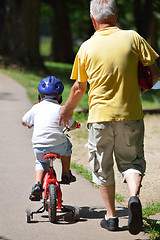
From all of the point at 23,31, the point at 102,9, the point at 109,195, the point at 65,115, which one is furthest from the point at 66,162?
the point at 23,31

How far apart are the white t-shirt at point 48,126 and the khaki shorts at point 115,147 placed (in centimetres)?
50

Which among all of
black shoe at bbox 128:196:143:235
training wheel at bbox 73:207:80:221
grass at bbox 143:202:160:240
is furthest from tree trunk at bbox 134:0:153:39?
black shoe at bbox 128:196:143:235

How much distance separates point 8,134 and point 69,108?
13.8 feet

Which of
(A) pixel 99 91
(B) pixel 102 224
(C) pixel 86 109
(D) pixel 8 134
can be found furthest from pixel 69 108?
(C) pixel 86 109

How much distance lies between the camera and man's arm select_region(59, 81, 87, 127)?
3.98 meters

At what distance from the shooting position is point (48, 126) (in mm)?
4312

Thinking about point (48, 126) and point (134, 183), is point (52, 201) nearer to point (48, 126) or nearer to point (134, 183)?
point (48, 126)

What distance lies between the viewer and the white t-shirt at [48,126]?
4301 mm

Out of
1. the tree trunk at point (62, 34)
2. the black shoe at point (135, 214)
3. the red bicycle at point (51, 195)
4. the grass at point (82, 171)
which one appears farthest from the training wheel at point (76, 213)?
the tree trunk at point (62, 34)

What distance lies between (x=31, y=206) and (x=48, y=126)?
0.96m

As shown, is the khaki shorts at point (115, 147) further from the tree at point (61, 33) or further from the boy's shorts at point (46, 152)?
the tree at point (61, 33)

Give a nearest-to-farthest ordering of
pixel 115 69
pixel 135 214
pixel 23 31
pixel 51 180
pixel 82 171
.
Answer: pixel 135 214
pixel 115 69
pixel 51 180
pixel 82 171
pixel 23 31

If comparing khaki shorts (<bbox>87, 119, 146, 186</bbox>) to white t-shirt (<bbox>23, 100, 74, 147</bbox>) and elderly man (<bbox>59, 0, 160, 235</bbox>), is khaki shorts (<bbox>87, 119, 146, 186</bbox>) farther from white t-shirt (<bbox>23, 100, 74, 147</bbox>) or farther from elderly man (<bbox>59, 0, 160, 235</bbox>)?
white t-shirt (<bbox>23, 100, 74, 147</bbox>)

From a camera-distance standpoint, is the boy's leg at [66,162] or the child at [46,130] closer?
the child at [46,130]
